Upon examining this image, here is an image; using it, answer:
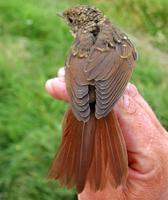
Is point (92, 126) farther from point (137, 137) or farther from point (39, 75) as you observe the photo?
point (39, 75)

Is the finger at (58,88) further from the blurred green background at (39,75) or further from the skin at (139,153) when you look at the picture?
the blurred green background at (39,75)

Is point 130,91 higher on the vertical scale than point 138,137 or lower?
higher

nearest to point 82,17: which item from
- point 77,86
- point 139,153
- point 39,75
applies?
point 77,86

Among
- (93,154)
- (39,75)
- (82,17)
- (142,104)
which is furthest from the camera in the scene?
(39,75)

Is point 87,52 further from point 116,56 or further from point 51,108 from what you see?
point 51,108

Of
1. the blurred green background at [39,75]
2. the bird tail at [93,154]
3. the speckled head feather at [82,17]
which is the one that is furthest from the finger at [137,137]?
the blurred green background at [39,75]
